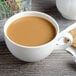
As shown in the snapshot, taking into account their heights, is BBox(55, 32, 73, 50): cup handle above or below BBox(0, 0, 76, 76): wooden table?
above

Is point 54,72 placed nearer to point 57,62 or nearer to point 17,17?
point 57,62

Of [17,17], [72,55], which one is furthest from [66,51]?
[17,17]

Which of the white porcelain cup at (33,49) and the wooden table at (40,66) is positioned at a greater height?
the white porcelain cup at (33,49)

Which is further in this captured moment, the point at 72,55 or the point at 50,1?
the point at 50,1

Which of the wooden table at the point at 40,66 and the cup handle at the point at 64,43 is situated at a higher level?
the cup handle at the point at 64,43

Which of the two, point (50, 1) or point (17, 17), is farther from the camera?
point (50, 1)

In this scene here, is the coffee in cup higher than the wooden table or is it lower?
higher

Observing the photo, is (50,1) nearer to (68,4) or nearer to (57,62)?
(68,4)

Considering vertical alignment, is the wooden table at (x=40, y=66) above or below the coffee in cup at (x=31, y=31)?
below

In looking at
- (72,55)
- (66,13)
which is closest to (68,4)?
(66,13)
